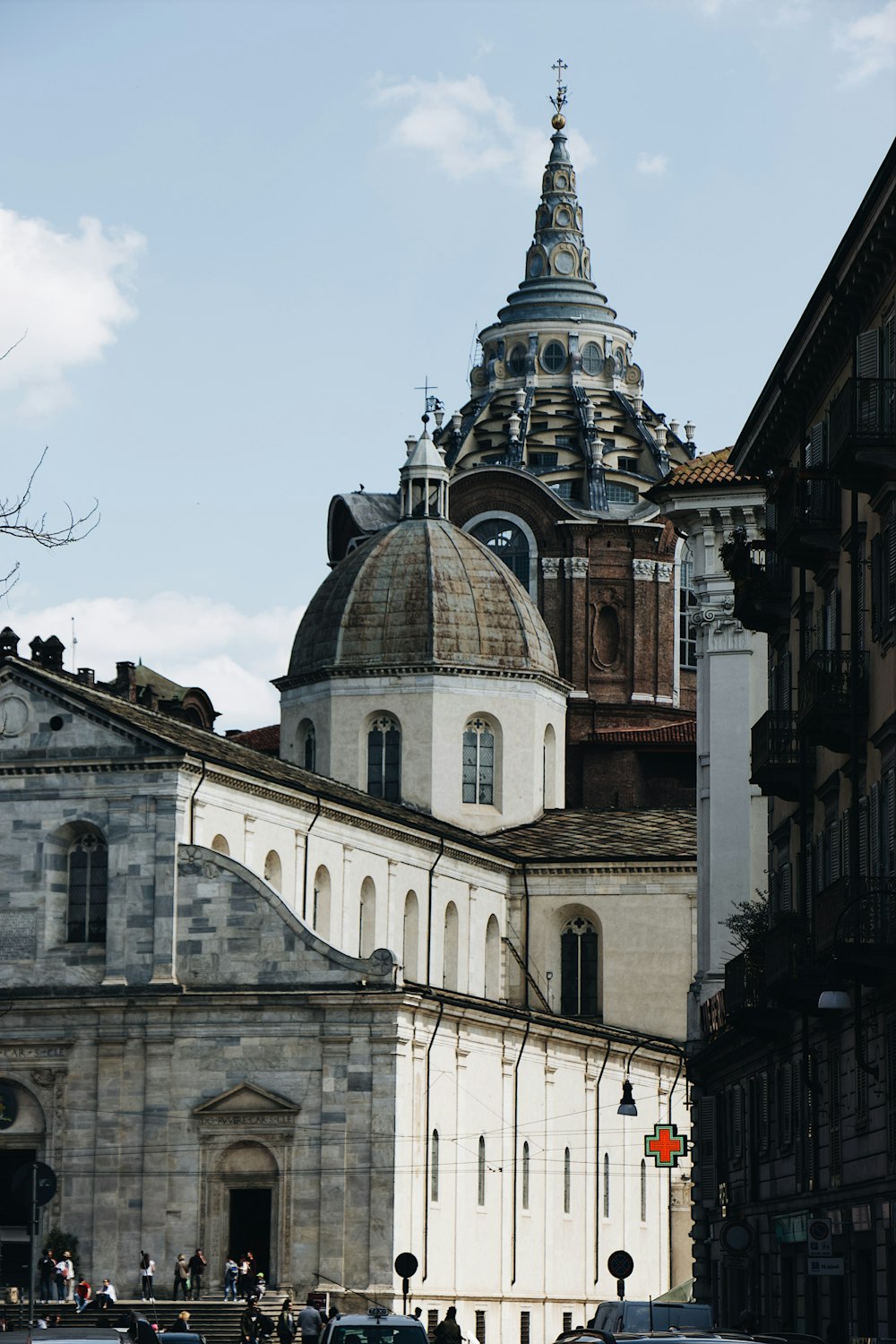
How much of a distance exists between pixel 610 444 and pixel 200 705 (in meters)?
17.5

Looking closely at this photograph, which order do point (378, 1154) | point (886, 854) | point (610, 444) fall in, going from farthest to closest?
point (610, 444)
point (378, 1154)
point (886, 854)

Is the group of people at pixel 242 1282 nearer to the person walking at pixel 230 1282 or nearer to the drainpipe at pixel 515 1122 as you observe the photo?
the person walking at pixel 230 1282

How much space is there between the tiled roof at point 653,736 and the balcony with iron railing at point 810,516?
50698 millimetres

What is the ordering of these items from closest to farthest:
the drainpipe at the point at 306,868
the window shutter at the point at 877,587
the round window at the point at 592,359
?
the window shutter at the point at 877,587
the drainpipe at the point at 306,868
the round window at the point at 592,359

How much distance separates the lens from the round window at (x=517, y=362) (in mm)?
110812

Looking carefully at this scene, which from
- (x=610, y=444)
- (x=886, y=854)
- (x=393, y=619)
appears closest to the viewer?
(x=886, y=854)

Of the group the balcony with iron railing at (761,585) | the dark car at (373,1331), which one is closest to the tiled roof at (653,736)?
the balcony with iron railing at (761,585)

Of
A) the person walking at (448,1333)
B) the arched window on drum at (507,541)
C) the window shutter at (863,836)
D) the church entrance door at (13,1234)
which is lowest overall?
the person walking at (448,1333)

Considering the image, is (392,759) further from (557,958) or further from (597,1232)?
(597,1232)

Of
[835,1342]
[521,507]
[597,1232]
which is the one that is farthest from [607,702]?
[835,1342]

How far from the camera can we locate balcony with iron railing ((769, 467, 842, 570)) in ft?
129

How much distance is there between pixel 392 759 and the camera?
87125mm

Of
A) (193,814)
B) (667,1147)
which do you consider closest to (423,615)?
(193,814)

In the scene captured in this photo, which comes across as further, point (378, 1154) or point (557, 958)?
point (557, 958)
